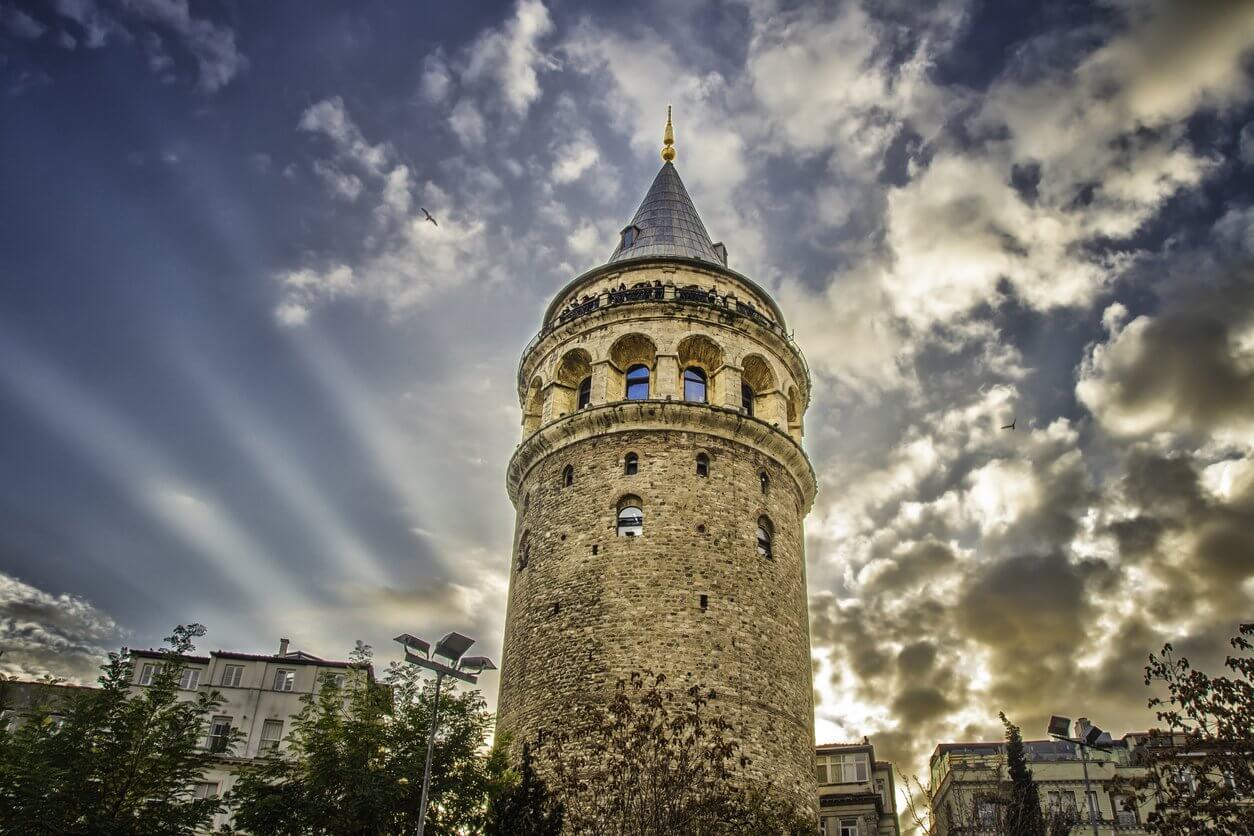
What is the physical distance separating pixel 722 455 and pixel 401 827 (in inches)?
531

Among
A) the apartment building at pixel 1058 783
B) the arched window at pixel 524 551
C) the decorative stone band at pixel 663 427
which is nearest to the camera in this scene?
the arched window at pixel 524 551

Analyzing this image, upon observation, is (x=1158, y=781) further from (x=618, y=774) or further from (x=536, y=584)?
(x=536, y=584)

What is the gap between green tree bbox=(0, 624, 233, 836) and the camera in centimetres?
2067

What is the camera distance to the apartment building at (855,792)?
39.2 m

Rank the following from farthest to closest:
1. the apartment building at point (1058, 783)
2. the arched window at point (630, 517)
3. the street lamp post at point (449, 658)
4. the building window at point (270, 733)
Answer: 1. the apartment building at point (1058, 783)
2. the building window at point (270, 733)
3. the arched window at point (630, 517)
4. the street lamp post at point (449, 658)

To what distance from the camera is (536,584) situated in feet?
96.8

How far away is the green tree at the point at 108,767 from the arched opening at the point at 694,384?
1630 centimetres

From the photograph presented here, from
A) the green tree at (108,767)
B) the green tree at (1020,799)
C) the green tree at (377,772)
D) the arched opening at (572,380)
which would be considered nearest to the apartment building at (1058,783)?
the green tree at (1020,799)

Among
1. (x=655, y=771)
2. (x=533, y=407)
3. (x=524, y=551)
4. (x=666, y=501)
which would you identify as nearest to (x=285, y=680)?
(x=524, y=551)

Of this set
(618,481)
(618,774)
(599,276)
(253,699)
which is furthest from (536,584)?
(253,699)

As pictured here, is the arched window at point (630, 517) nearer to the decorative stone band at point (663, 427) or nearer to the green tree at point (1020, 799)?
the decorative stone band at point (663, 427)

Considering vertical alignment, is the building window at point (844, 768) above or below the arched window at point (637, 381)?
below

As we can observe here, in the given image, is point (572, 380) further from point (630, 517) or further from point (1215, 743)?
point (1215, 743)

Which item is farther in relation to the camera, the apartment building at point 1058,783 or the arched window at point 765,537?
the apartment building at point 1058,783
